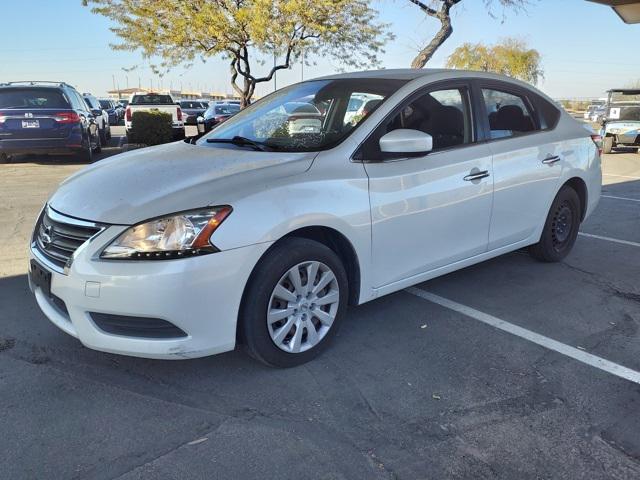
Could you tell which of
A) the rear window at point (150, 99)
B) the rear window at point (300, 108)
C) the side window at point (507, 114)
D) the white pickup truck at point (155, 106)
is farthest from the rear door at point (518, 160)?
the rear window at point (150, 99)

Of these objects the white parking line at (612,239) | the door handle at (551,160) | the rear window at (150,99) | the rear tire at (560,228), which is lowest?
the white parking line at (612,239)

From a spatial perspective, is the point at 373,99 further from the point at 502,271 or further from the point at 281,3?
the point at 281,3

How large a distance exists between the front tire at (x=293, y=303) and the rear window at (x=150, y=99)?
1710 centimetres

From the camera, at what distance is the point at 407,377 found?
3.12 meters

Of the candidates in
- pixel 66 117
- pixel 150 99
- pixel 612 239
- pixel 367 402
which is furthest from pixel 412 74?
pixel 150 99

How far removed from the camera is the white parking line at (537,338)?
3221 millimetres

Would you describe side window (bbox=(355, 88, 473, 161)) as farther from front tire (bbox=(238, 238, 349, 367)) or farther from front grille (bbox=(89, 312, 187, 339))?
front grille (bbox=(89, 312, 187, 339))

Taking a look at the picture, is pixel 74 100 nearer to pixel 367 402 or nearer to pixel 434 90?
pixel 434 90

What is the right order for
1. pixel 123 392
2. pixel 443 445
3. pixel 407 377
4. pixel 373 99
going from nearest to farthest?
pixel 443 445 < pixel 123 392 < pixel 407 377 < pixel 373 99

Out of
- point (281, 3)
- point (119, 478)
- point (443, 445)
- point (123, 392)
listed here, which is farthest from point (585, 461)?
point (281, 3)

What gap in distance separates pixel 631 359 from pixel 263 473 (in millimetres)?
2395

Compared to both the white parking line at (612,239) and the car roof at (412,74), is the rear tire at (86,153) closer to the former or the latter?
the car roof at (412,74)

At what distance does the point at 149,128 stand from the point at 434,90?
11.2m

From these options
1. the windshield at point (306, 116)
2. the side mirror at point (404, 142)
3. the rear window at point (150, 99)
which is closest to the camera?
the side mirror at point (404, 142)
